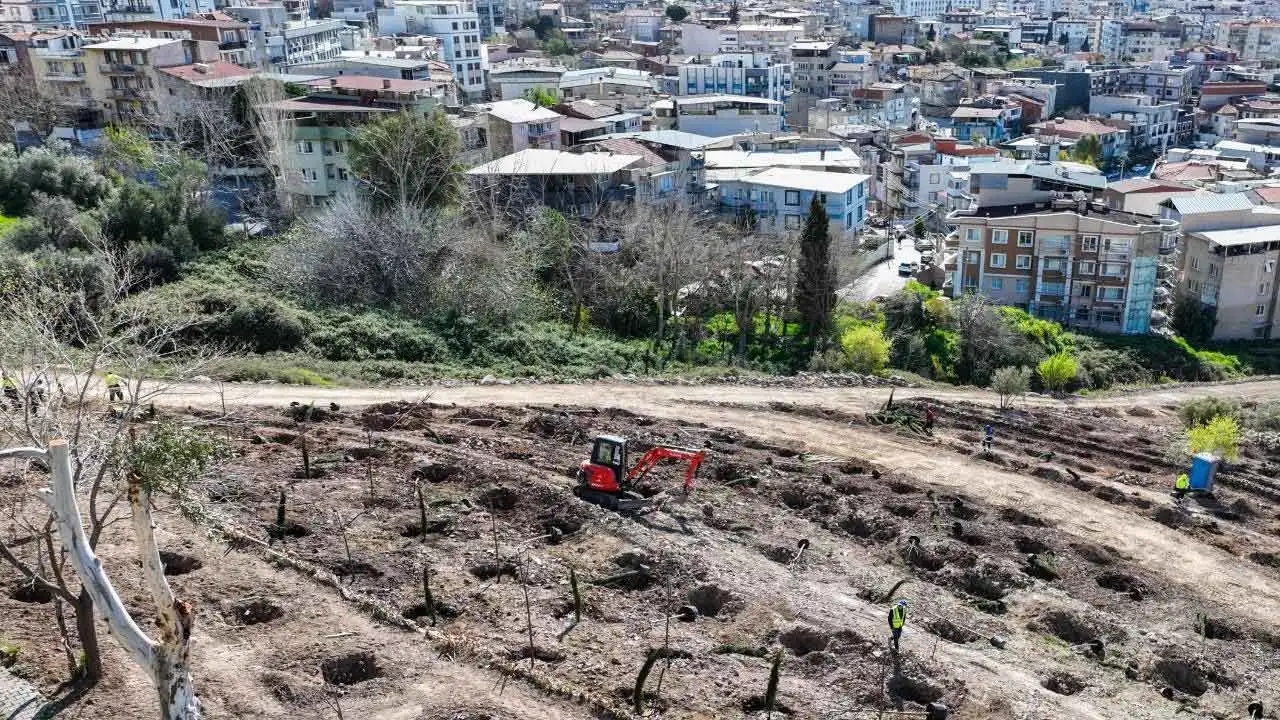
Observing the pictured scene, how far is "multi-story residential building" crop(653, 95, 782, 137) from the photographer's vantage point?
74938mm

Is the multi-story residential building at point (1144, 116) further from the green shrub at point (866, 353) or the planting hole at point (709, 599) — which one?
the planting hole at point (709, 599)

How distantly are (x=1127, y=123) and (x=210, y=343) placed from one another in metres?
89.6

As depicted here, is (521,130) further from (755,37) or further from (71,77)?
(755,37)

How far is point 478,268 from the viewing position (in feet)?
127

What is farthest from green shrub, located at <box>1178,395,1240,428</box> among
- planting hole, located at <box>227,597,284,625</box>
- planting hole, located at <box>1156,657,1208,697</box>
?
planting hole, located at <box>227,597,284,625</box>

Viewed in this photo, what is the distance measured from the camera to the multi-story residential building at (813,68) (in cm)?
10606

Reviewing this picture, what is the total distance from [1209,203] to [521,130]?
3522 cm

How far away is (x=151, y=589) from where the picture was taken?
1194cm

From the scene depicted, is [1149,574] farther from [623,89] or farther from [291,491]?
[623,89]

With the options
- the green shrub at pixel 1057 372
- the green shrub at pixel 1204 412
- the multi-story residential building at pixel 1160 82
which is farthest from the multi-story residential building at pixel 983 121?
the green shrub at pixel 1204 412

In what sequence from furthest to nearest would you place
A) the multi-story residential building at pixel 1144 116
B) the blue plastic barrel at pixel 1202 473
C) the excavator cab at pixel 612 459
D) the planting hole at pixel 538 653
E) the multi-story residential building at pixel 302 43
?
the multi-story residential building at pixel 1144 116 → the multi-story residential building at pixel 302 43 → the blue plastic barrel at pixel 1202 473 → the excavator cab at pixel 612 459 → the planting hole at pixel 538 653

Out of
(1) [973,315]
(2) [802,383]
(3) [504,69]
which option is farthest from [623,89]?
(2) [802,383]

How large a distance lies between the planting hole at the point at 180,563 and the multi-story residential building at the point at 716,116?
58946mm

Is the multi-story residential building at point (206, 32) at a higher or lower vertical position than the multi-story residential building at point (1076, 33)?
higher
